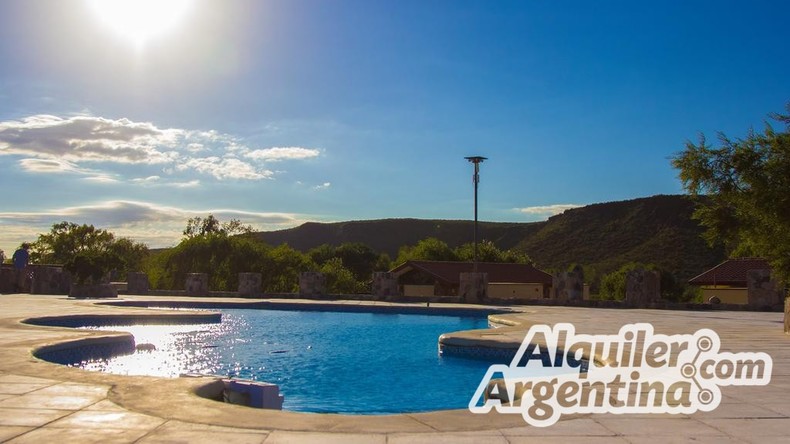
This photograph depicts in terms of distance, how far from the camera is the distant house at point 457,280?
4434 cm

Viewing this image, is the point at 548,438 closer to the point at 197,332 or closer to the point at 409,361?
the point at 409,361

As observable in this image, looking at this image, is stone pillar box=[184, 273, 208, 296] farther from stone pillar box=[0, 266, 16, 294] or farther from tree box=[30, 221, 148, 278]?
tree box=[30, 221, 148, 278]

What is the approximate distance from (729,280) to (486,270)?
15230mm

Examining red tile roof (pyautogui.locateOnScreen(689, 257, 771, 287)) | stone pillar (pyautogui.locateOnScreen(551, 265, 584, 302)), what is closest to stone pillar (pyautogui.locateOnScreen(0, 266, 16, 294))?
stone pillar (pyautogui.locateOnScreen(551, 265, 584, 302))

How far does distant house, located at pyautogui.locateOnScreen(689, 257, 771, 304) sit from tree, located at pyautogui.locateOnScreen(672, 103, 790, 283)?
2556 cm

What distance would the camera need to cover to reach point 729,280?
127ft

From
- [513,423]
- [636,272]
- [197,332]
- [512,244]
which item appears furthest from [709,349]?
[512,244]

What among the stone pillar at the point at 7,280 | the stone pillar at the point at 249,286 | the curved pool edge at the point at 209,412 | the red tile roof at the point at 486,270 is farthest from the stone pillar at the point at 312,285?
the curved pool edge at the point at 209,412

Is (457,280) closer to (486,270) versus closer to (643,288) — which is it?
(486,270)

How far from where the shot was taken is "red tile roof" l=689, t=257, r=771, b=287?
38.7 meters

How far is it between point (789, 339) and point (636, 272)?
12.1m

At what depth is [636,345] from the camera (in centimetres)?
1101

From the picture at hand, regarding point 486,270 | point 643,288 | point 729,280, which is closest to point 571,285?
point 643,288

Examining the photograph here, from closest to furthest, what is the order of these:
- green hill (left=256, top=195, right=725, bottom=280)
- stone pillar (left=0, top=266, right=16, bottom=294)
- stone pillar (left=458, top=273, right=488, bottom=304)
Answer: stone pillar (left=458, top=273, right=488, bottom=304) → stone pillar (left=0, top=266, right=16, bottom=294) → green hill (left=256, top=195, right=725, bottom=280)
